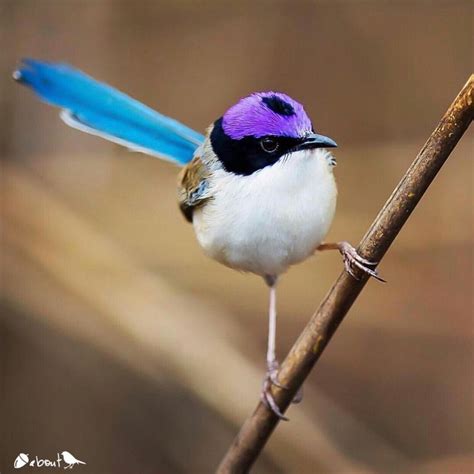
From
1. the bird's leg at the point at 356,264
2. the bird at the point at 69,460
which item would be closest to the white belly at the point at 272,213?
the bird's leg at the point at 356,264

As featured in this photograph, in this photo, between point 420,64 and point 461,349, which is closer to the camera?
point 461,349

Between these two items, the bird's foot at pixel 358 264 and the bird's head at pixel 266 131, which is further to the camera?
the bird's head at pixel 266 131

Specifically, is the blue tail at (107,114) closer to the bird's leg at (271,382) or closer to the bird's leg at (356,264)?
the bird's leg at (271,382)

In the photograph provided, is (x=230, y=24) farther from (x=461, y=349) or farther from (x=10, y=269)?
(x=461, y=349)

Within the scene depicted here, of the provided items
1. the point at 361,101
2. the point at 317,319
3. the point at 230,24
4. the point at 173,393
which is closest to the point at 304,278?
the point at 173,393

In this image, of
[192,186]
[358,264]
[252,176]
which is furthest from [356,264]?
[192,186]
